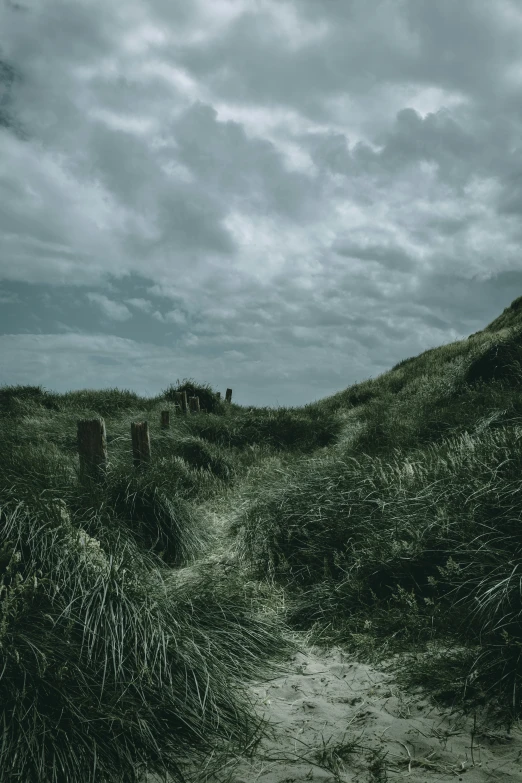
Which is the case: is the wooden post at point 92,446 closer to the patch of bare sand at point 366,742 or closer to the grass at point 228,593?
the grass at point 228,593

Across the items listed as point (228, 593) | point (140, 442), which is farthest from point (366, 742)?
point (140, 442)

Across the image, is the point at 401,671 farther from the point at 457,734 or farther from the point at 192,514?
the point at 192,514

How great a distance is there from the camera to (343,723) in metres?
3.01

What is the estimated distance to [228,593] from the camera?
4.47 meters

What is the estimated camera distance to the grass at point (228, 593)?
9.03 ft

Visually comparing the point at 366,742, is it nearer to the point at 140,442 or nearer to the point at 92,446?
the point at 92,446

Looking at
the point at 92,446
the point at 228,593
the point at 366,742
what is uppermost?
the point at 92,446

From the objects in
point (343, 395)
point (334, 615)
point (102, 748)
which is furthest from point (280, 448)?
point (102, 748)

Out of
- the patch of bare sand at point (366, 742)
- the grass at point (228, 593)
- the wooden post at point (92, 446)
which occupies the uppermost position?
the wooden post at point (92, 446)

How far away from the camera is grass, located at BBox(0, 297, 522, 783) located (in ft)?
9.03

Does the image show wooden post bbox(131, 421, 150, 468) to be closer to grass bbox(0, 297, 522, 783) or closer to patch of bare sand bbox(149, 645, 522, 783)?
grass bbox(0, 297, 522, 783)

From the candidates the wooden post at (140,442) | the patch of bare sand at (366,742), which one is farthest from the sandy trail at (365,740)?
the wooden post at (140,442)

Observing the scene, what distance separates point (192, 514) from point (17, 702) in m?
3.87

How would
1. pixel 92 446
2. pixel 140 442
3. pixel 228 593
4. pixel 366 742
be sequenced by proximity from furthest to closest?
pixel 140 442, pixel 92 446, pixel 228 593, pixel 366 742
